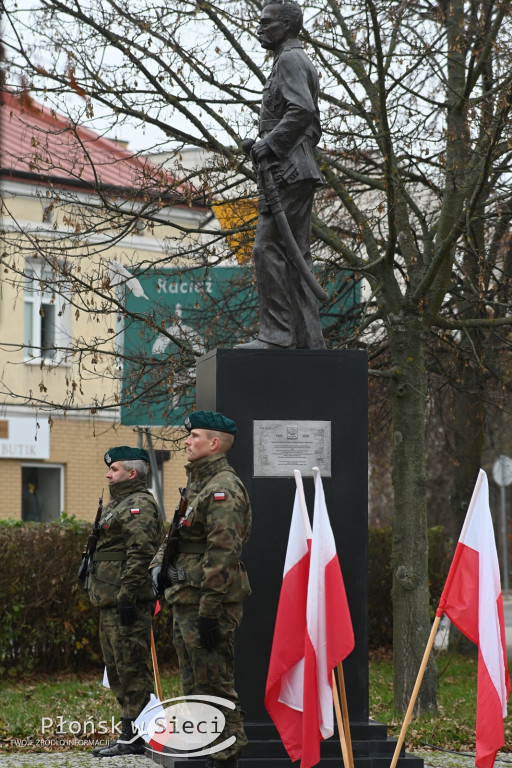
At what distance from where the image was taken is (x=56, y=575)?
13953 millimetres

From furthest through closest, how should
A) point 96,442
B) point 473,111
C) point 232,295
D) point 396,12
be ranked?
1. point 96,442
2. point 232,295
3. point 396,12
4. point 473,111

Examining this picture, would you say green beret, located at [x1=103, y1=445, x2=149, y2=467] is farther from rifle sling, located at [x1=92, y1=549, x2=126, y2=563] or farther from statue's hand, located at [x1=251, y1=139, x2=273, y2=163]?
statue's hand, located at [x1=251, y1=139, x2=273, y2=163]

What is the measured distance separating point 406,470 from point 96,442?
15797 mm

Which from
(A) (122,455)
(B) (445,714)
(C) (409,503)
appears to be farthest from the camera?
(C) (409,503)

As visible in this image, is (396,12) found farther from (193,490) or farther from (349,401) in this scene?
(193,490)

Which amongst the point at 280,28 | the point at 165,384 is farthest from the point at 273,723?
the point at 165,384

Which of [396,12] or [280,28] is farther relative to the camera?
[396,12]

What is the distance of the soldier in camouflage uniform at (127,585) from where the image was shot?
7.96 metres

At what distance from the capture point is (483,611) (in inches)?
248

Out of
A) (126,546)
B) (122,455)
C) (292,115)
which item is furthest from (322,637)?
(292,115)

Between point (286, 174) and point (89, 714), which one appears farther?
point (89, 714)

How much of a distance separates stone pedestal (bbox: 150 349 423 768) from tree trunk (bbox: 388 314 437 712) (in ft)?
12.7

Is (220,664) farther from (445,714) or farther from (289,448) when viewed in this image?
(445,714)

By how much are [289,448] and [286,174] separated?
5.80 feet
